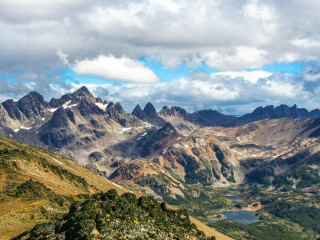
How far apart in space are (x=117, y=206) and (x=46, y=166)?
88213mm

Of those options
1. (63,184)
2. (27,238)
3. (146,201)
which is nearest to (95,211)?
(27,238)

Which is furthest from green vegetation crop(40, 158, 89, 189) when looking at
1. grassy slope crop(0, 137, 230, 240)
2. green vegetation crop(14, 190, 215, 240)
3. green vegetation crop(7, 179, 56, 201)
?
green vegetation crop(14, 190, 215, 240)

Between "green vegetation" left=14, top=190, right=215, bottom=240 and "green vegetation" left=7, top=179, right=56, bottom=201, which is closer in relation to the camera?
"green vegetation" left=14, top=190, right=215, bottom=240

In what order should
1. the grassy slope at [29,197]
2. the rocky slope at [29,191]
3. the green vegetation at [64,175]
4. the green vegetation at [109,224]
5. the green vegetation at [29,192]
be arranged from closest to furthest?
the green vegetation at [109,224] → the grassy slope at [29,197] → the rocky slope at [29,191] → the green vegetation at [29,192] → the green vegetation at [64,175]

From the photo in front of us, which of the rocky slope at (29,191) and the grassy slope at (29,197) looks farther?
the rocky slope at (29,191)

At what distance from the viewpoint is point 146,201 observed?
7562cm

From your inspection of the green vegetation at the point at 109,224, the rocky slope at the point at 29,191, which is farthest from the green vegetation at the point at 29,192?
the green vegetation at the point at 109,224

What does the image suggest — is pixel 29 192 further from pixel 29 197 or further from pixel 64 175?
pixel 64 175

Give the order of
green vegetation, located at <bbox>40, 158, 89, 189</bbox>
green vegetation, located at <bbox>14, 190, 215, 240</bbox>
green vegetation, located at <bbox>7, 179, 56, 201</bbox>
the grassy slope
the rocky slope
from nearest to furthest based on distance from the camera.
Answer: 1. green vegetation, located at <bbox>14, 190, 215, 240</bbox>
2. the grassy slope
3. the rocky slope
4. green vegetation, located at <bbox>7, 179, 56, 201</bbox>
5. green vegetation, located at <bbox>40, 158, 89, 189</bbox>

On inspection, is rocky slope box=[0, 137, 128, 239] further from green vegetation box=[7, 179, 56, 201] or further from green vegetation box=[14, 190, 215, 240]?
green vegetation box=[14, 190, 215, 240]

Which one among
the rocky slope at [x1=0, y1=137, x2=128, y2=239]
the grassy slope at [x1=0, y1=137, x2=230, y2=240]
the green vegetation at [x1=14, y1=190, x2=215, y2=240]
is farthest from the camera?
the rocky slope at [x1=0, y1=137, x2=128, y2=239]

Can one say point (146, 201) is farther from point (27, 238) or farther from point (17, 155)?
point (17, 155)

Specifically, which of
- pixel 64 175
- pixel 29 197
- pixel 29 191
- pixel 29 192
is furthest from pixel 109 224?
pixel 64 175

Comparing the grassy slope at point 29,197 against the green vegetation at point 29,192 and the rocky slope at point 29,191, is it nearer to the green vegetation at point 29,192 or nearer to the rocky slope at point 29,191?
the rocky slope at point 29,191
